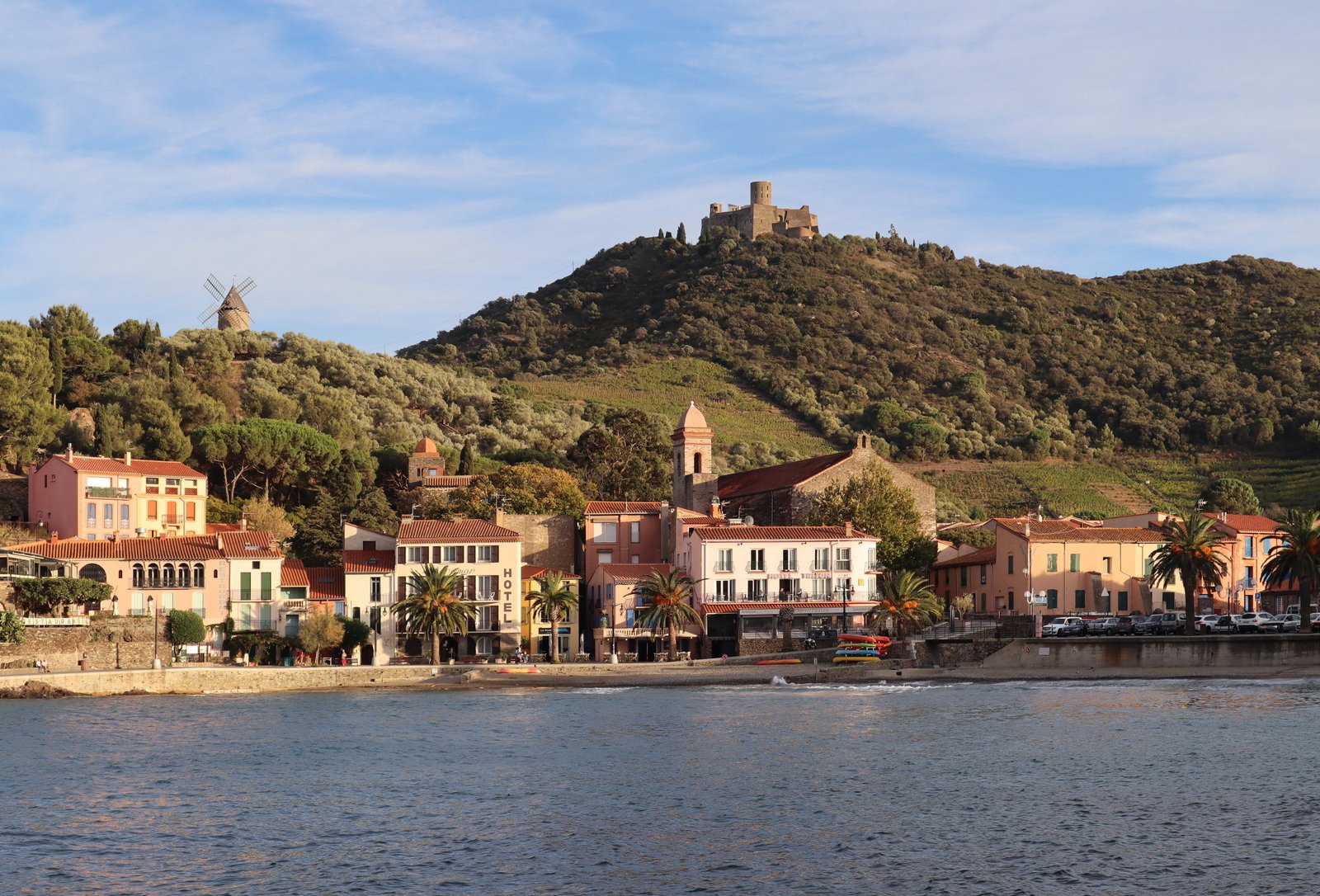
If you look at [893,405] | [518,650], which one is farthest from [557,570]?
[893,405]

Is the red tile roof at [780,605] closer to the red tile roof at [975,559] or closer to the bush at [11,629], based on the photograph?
the red tile roof at [975,559]

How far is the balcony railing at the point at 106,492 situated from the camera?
83.6m

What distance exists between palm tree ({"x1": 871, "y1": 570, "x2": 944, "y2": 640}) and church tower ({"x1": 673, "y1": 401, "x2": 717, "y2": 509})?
21.6 metres

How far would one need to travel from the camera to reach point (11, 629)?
68.8 meters

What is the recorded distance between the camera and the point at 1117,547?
80188mm

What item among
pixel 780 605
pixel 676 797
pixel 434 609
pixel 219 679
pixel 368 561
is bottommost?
pixel 676 797

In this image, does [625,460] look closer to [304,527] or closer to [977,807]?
[304,527]

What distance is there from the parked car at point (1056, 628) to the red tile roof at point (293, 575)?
36.5 m

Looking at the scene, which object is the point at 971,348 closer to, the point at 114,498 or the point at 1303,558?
the point at 1303,558

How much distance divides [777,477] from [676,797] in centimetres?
5585

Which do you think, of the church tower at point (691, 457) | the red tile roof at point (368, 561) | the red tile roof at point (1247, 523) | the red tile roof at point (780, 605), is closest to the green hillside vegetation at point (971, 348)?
the church tower at point (691, 457)


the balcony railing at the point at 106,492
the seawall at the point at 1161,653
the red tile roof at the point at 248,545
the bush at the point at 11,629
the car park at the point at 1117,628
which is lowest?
the seawall at the point at 1161,653

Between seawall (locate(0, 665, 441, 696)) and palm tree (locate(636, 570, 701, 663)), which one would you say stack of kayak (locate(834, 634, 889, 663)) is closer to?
palm tree (locate(636, 570, 701, 663))

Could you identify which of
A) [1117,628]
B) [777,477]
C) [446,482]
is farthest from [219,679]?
[1117,628]
